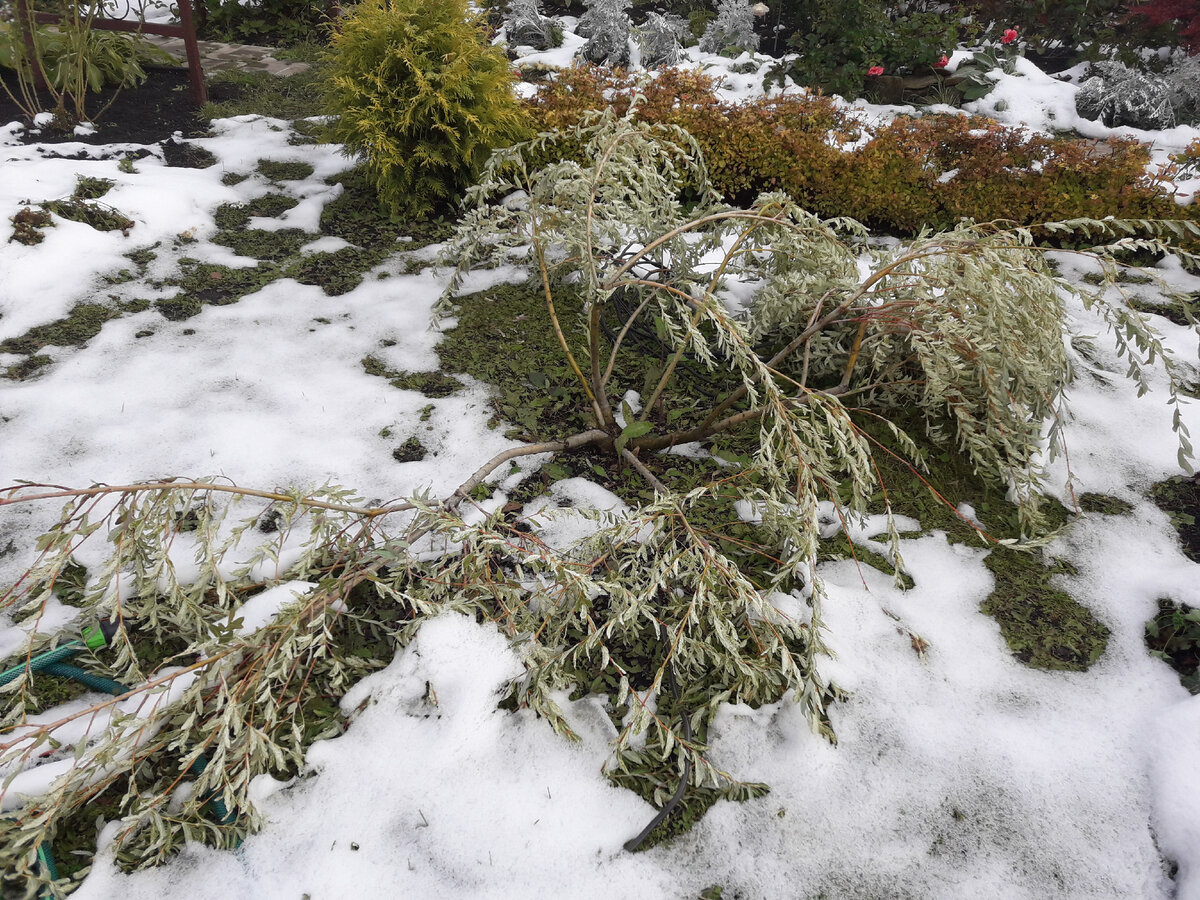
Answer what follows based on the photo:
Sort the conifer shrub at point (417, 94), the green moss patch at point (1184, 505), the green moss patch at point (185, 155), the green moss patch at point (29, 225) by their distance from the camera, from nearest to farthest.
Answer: the green moss patch at point (1184, 505) < the green moss patch at point (29, 225) < the conifer shrub at point (417, 94) < the green moss patch at point (185, 155)

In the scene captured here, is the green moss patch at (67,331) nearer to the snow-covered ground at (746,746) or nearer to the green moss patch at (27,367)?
the green moss patch at (27,367)

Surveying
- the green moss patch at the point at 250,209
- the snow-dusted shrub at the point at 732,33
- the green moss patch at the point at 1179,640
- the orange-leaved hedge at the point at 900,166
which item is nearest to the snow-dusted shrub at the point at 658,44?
the snow-dusted shrub at the point at 732,33

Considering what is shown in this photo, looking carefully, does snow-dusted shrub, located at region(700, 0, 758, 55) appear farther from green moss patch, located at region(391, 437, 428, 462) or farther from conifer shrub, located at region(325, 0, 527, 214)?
green moss patch, located at region(391, 437, 428, 462)

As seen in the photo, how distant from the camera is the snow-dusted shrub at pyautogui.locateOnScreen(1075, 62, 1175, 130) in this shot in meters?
5.07

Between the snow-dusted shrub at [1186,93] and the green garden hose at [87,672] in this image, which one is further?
the snow-dusted shrub at [1186,93]

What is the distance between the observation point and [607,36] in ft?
19.7

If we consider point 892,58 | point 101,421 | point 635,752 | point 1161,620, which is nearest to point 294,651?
point 635,752

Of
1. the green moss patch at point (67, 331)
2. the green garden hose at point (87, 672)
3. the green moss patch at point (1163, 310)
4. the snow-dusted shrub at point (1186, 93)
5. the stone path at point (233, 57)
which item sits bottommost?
the green garden hose at point (87, 672)

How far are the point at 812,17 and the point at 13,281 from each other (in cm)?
641

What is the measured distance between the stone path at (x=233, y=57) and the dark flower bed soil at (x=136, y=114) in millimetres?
621

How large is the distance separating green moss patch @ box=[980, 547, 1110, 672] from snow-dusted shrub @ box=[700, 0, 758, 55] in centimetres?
564

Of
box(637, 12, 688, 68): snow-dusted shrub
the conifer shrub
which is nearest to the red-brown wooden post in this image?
the conifer shrub

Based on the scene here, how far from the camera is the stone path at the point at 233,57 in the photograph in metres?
6.00

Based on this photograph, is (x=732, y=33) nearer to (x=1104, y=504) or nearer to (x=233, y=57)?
(x=233, y=57)
